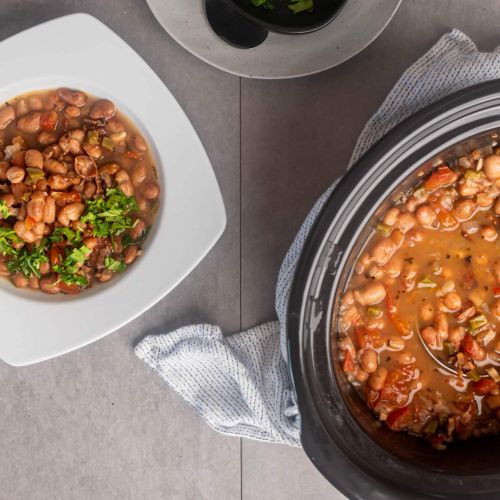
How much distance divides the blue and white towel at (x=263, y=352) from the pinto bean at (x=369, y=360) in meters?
0.16

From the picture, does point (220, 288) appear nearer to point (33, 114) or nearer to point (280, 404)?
point (280, 404)

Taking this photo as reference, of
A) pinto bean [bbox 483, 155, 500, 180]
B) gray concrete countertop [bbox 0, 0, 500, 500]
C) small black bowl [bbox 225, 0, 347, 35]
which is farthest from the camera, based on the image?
gray concrete countertop [bbox 0, 0, 500, 500]

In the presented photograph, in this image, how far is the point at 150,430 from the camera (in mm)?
1605

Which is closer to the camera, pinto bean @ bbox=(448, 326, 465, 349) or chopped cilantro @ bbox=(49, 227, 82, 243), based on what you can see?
pinto bean @ bbox=(448, 326, 465, 349)

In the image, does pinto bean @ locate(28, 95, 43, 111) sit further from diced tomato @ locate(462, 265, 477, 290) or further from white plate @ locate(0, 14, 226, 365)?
diced tomato @ locate(462, 265, 477, 290)

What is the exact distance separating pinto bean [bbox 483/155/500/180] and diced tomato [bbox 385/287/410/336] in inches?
10.5

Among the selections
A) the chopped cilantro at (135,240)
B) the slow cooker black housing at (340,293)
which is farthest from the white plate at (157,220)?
the slow cooker black housing at (340,293)

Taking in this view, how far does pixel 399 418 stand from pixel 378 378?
0.31ft

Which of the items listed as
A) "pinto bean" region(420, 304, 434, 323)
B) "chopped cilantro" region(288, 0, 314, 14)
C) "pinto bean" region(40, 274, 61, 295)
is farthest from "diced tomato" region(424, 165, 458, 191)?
"pinto bean" region(40, 274, 61, 295)

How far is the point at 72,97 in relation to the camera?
1.46m

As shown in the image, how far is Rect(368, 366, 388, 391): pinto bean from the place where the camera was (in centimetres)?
133

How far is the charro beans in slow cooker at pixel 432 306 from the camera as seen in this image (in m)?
1.29

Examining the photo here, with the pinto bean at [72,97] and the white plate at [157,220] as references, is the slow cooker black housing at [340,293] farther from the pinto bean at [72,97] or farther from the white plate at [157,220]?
the pinto bean at [72,97]

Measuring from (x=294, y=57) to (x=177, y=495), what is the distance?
3.17ft
